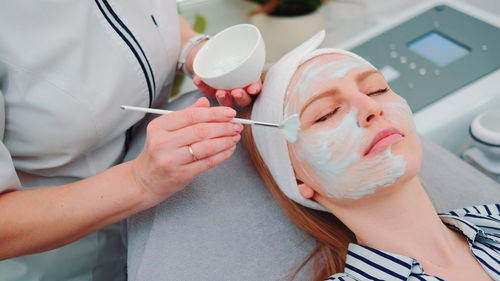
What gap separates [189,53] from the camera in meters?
1.15

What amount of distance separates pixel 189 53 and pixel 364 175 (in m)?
0.66

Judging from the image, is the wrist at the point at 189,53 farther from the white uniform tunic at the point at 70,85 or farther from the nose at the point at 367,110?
the nose at the point at 367,110

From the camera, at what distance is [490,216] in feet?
3.04

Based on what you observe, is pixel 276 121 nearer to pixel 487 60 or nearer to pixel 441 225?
pixel 441 225

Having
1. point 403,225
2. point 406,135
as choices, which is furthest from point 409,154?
point 403,225

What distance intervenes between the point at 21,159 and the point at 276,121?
24.5 inches

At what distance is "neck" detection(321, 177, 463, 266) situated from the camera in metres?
0.86

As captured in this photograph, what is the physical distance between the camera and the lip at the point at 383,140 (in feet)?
2.58

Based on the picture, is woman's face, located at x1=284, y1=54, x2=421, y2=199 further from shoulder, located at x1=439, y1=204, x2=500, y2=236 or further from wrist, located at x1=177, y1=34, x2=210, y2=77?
wrist, located at x1=177, y1=34, x2=210, y2=77

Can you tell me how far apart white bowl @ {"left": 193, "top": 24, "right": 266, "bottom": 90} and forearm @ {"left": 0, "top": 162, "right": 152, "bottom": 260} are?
0.32m

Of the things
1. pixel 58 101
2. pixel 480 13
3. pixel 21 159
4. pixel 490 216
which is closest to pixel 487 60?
pixel 480 13

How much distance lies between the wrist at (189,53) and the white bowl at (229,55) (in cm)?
13

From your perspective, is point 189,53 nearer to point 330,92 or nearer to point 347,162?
point 330,92

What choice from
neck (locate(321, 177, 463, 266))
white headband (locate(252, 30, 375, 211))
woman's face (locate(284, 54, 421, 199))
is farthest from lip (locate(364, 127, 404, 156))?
white headband (locate(252, 30, 375, 211))
